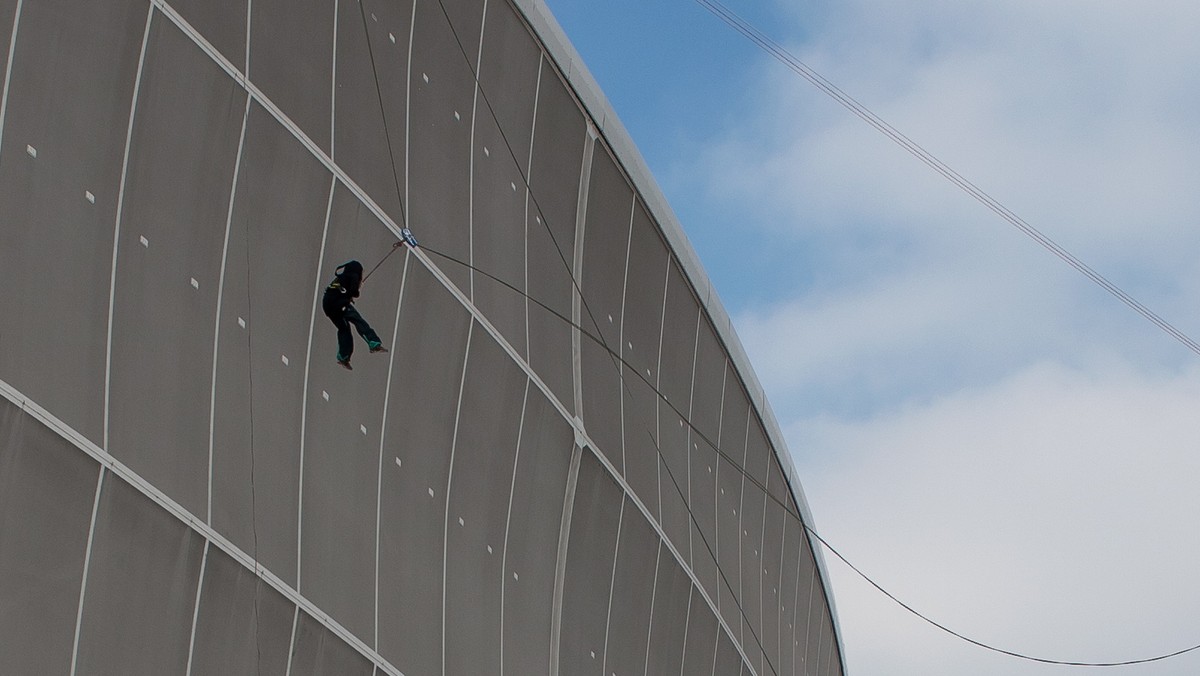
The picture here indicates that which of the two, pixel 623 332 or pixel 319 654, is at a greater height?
pixel 623 332

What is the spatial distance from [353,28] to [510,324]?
4.28 meters

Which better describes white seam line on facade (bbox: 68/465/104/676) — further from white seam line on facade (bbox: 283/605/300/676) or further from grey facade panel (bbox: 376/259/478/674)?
grey facade panel (bbox: 376/259/478/674)

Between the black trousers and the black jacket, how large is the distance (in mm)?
28

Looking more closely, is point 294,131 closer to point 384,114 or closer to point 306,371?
point 384,114

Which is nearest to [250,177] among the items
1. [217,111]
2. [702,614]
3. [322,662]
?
[217,111]

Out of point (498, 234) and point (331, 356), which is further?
point (498, 234)

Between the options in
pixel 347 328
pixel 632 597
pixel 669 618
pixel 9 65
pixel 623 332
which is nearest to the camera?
pixel 9 65

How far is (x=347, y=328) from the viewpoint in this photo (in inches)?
481

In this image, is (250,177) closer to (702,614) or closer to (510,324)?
(510,324)

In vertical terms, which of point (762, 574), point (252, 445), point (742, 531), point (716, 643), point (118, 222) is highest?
point (742, 531)

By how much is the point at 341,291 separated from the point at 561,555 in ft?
21.5

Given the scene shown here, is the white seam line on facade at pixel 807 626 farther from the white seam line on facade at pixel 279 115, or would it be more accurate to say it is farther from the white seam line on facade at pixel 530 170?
the white seam line on facade at pixel 279 115

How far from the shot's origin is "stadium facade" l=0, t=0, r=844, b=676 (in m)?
9.76

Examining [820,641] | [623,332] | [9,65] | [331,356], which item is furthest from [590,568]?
[820,641]
